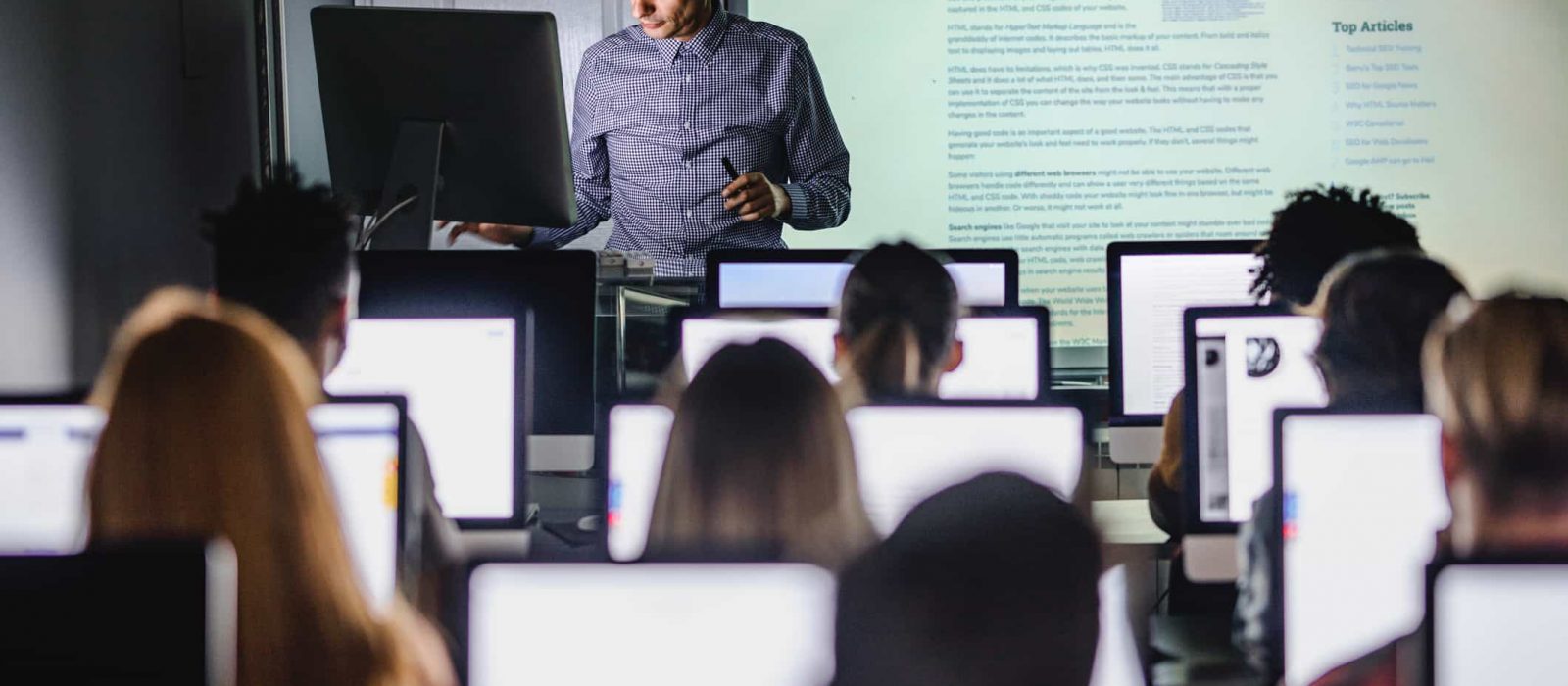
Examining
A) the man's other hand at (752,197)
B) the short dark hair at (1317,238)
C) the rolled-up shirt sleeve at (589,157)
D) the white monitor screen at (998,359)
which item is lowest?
the white monitor screen at (998,359)

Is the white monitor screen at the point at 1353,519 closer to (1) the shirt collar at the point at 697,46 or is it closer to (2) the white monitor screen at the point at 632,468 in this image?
(2) the white monitor screen at the point at 632,468

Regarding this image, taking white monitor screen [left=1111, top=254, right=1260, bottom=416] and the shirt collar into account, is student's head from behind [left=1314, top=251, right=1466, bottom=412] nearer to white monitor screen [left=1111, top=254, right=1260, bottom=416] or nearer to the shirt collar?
white monitor screen [left=1111, top=254, right=1260, bottom=416]

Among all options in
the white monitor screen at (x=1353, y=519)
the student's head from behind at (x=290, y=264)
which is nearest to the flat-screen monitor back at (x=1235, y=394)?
the white monitor screen at (x=1353, y=519)

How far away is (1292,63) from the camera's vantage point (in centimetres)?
454

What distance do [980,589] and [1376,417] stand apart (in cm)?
90

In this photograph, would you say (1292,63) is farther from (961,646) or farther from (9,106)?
(961,646)

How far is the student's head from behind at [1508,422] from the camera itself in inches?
50.7

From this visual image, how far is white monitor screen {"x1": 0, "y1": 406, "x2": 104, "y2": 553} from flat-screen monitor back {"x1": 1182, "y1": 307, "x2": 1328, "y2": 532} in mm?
1477

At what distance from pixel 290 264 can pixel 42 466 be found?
1.18ft

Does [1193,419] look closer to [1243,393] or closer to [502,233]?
[1243,393]

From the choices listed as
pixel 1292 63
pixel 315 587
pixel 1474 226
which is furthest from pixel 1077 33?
pixel 315 587

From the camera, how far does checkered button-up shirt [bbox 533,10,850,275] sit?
3.56m

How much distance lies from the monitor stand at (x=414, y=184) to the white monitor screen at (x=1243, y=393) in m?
1.40

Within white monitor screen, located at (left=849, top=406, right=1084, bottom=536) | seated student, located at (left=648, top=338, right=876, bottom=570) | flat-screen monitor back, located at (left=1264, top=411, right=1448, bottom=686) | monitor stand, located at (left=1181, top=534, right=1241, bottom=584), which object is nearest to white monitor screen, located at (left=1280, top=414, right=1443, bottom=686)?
flat-screen monitor back, located at (left=1264, top=411, right=1448, bottom=686)
